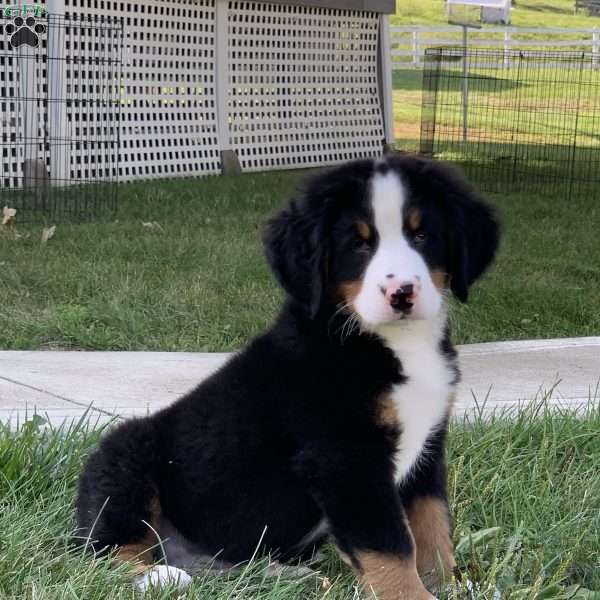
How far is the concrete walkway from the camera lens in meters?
4.87

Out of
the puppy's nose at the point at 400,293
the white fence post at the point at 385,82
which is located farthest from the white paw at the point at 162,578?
the white fence post at the point at 385,82

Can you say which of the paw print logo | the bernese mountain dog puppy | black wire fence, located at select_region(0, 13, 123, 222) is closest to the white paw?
the bernese mountain dog puppy

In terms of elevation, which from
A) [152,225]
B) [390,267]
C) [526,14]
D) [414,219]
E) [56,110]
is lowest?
[152,225]

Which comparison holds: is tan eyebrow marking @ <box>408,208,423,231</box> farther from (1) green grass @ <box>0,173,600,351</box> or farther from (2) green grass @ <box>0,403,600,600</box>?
(1) green grass @ <box>0,173,600,351</box>

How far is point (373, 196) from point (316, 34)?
1311 centimetres

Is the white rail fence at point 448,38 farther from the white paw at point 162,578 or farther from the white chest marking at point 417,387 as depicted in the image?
the white paw at point 162,578

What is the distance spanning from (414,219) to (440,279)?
8.9 inches

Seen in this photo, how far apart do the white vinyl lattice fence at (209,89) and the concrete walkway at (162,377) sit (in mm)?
5553

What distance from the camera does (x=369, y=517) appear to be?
302 centimetres

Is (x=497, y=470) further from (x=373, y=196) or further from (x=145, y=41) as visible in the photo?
(x=145, y=41)

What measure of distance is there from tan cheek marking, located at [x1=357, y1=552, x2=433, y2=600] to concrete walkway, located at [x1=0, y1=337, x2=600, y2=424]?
5.84ft

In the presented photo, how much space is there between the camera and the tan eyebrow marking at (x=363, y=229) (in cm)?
311

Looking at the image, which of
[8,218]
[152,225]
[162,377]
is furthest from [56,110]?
[162,377]

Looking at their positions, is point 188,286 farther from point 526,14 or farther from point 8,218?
point 526,14
